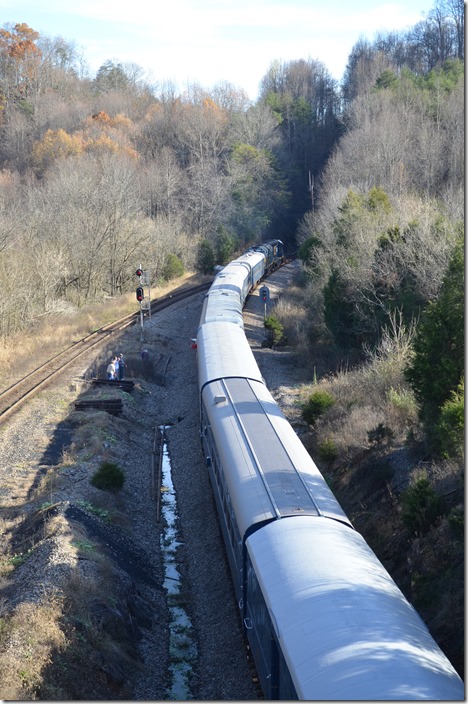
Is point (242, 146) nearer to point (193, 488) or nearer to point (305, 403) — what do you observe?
point (305, 403)

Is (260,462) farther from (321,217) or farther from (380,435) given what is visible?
(321,217)

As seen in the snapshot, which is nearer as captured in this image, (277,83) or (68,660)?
(68,660)

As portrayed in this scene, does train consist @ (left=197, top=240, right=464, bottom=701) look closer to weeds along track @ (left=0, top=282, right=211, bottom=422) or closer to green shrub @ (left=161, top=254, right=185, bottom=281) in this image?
weeds along track @ (left=0, top=282, right=211, bottom=422)

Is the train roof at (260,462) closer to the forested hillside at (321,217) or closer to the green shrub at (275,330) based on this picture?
the forested hillside at (321,217)

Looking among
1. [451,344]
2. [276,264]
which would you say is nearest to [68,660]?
[451,344]

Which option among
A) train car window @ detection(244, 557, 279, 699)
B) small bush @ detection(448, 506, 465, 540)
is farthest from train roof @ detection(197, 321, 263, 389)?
train car window @ detection(244, 557, 279, 699)

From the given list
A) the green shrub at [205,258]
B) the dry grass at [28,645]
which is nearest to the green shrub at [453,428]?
the dry grass at [28,645]

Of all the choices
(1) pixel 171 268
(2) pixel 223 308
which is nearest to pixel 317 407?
(2) pixel 223 308
